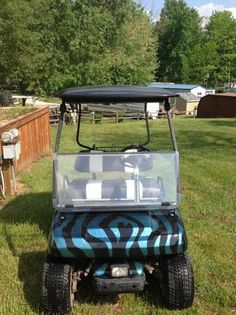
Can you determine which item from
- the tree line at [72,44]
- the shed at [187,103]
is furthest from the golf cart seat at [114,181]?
the shed at [187,103]

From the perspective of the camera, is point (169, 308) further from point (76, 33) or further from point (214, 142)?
point (76, 33)

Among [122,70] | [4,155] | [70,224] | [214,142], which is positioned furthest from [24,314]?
[122,70]

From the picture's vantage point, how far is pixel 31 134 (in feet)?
35.6

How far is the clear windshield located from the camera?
3.85 meters

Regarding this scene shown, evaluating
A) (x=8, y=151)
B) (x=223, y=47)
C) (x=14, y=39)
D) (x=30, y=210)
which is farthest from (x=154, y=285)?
(x=223, y=47)

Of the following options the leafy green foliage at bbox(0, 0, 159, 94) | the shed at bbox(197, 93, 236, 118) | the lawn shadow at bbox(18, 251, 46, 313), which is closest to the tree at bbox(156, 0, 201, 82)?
the leafy green foliage at bbox(0, 0, 159, 94)

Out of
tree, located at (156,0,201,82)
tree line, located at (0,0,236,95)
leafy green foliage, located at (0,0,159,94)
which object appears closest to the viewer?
tree line, located at (0,0,236,95)

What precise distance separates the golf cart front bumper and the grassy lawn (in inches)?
23.3

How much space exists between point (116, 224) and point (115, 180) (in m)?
0.54

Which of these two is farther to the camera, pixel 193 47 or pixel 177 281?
pixel 193 47

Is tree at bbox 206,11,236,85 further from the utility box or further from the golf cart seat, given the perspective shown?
the golf cart seat

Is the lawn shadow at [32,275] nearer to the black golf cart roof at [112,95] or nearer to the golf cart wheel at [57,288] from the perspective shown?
the golf cart wheel at [57,288]

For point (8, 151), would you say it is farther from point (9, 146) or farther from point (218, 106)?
point (218, 106)

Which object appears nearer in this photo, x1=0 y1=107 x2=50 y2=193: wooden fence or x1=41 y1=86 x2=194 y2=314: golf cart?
x1=41 y1=86 x2=194 y2=314: golf cart
